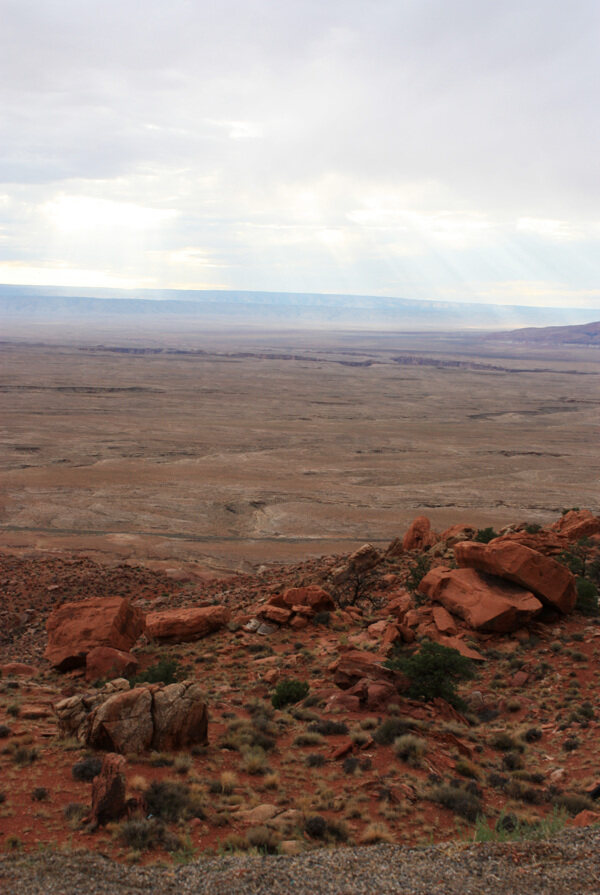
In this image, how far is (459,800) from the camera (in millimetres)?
8281

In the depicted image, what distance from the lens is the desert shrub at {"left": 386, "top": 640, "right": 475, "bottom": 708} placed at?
38.9ft

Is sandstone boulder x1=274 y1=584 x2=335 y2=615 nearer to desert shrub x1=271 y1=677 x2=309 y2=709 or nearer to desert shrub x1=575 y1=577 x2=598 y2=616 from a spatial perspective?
desert shrub x1=271 y1=677 x2=309 y2=709

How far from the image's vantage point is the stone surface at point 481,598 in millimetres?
14891

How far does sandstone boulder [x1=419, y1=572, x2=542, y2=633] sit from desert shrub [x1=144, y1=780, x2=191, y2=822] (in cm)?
908

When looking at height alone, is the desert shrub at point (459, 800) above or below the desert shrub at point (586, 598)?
below

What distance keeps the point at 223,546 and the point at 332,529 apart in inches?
266

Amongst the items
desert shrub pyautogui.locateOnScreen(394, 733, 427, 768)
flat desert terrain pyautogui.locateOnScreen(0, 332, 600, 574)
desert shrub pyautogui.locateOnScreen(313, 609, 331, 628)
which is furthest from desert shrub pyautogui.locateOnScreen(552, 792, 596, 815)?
flat desert terrain pyautogui.locateOnScreen(0, 332, 600, 574)

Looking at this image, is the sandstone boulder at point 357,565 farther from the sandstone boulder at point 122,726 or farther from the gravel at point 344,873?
the gravel at point 344,873

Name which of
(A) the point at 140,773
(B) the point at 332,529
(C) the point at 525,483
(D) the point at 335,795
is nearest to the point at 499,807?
(D) the point at 335,795

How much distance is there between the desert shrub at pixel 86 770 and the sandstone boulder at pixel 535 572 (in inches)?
418

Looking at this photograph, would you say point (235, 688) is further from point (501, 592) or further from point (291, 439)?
point (291, 439)

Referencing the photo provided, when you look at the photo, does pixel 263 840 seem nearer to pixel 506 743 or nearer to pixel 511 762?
pixel 511 762

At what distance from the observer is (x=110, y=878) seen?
6180mm

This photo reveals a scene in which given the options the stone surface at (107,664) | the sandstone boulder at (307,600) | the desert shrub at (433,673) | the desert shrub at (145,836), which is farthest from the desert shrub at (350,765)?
the sandstone boulder at (307,600)
